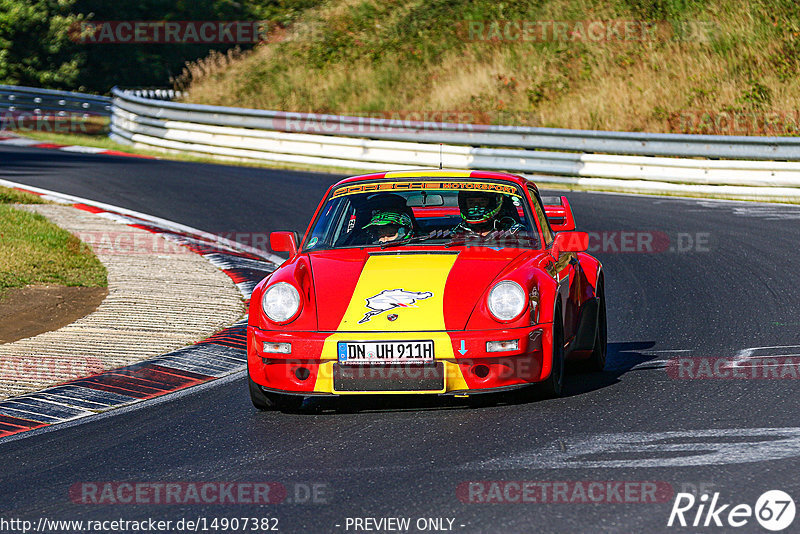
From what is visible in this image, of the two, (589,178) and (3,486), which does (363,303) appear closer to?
(3,486)

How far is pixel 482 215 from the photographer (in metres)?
7.64

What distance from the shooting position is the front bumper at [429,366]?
6109mm

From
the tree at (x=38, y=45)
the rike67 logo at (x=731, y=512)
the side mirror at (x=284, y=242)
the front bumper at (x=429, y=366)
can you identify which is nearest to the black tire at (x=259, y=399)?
the front bumper at (x=429, y=366)

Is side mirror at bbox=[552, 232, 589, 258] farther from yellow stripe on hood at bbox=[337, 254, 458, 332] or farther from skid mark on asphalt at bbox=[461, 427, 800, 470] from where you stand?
skid mark on asphalt at bbox=[461, 427, 800, 470]

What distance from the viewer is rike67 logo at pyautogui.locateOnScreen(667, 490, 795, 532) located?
14.4 ft

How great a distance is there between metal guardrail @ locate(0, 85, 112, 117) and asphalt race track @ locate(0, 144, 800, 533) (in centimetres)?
2211

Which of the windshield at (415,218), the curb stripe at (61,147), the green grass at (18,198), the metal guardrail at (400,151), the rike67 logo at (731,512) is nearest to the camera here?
the rike67 logo at (731,512)

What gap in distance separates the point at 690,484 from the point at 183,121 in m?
20.2

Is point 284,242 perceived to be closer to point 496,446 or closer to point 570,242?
point 570,242

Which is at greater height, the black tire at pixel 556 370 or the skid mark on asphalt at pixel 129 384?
the black tire at pixel 556 370

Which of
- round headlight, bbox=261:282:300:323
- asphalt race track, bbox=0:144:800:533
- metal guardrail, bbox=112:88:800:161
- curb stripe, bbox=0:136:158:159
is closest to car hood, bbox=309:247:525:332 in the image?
round headlight, bbox=261:282:300:323

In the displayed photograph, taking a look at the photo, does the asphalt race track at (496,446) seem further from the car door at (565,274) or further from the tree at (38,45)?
the tree at (38,45)

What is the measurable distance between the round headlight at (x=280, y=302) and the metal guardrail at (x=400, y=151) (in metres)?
10.9

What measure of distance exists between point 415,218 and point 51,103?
940 inches
